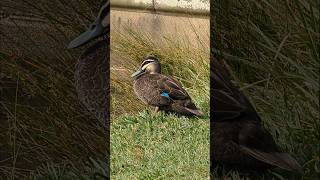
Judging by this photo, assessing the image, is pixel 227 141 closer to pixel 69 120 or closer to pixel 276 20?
pixel 276 20

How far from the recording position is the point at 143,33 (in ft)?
11.0

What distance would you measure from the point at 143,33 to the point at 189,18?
26cm

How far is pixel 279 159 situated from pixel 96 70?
1105 millimetres

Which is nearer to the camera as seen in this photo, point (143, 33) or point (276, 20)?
point (276, 20)

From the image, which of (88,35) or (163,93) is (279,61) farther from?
(88,35)

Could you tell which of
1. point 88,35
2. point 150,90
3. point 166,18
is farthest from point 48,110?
point 166,18

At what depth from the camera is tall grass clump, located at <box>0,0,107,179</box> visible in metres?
3.47

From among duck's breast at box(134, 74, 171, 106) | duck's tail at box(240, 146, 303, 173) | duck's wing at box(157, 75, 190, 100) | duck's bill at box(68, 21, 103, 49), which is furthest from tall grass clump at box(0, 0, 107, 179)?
duck's tail at box(240, 146, 303, 173)

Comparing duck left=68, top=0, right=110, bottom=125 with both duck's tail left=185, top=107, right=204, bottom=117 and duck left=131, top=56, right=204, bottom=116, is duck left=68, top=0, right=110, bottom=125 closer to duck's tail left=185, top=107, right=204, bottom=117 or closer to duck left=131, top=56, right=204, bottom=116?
duck left=131, top=56, right=204, bottom=116

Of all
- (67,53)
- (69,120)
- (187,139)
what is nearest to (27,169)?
(69,120)

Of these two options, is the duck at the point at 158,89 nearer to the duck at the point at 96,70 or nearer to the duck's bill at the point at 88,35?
the duck at the point at 96,70

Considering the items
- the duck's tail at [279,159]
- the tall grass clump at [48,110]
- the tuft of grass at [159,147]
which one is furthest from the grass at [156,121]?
the duck's tail at [279,159]

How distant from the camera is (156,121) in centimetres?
335

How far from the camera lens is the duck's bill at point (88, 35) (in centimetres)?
344
